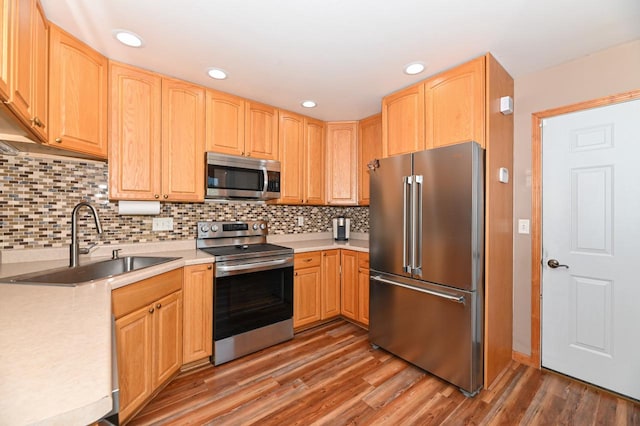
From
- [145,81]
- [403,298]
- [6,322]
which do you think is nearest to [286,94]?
[145,81]

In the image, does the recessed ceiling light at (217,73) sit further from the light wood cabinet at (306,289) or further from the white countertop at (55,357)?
the white countertop at (55,357)

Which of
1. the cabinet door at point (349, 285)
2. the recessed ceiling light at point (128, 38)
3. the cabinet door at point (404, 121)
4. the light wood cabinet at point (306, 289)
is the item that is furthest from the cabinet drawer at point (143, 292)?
the cabinet door at point (404, 121)

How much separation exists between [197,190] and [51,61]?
1191 millimetres

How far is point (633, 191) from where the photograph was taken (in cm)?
187

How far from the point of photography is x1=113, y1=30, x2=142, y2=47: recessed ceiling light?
1761mm

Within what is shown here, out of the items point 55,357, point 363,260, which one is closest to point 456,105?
point 363,260

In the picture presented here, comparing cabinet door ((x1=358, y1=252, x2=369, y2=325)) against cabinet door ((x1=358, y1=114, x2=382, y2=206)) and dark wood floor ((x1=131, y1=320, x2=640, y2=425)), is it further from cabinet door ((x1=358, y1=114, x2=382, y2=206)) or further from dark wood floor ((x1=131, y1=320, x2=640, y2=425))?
cabinet door ((x1=358, y1=114, x2=382, y2=206))

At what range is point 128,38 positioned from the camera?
71.5 inches

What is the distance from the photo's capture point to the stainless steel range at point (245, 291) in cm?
230

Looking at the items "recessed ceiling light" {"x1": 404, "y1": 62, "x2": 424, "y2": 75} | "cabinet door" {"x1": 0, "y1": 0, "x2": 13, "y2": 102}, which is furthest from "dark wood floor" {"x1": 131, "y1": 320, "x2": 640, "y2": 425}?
"recessed ceiling light" {"x1": 404, "y1": 62, "x2": 424, "y2": 75}

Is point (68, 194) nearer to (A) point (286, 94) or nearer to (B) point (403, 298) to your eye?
(A) point (286, 94)

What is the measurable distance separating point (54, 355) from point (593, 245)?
295 cm

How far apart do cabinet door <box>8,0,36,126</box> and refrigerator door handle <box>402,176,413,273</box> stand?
2.29 m

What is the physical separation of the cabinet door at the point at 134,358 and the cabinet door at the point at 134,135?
97 centimetres
